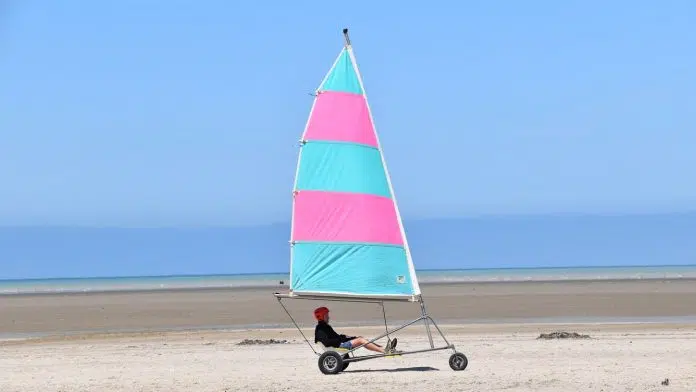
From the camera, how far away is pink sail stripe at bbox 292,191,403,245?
66.6ft

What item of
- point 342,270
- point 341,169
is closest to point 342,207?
point 341,169

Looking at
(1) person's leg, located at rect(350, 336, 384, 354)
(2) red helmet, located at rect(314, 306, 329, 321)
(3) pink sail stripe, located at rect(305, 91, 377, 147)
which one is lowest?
(1) person's leg, located at rect(350, 336, 384, 354)

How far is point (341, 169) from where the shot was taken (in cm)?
2036

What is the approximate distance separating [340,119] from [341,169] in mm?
822

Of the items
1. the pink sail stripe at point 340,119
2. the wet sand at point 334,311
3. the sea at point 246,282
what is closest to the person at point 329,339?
the pink sail stripe at point 340,119

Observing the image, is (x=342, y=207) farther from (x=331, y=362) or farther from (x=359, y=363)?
(x=359, y=363)

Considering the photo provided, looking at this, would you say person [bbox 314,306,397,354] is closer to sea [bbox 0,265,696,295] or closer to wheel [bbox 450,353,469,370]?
wheel [bbox 450,353,469,370]

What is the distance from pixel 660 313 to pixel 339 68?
26124 millimetres

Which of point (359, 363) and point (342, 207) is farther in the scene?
point (359, 363)

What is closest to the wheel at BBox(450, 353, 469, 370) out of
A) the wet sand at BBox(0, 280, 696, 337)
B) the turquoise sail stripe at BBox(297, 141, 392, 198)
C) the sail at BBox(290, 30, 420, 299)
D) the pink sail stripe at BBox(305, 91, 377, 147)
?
the sail at BBox(290, 30, 420, 299)

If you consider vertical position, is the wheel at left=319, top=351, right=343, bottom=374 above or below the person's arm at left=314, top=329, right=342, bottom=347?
below

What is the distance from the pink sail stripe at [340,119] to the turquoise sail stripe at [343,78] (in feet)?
0.27

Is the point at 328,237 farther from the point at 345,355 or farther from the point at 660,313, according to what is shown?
the point at 660,313

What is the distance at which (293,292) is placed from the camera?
20.2 metres
